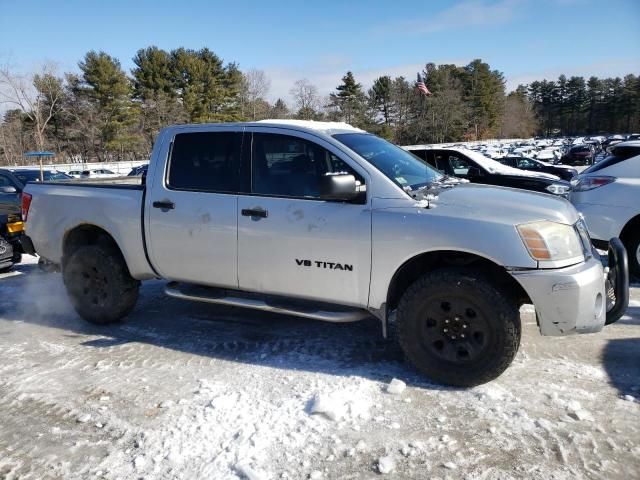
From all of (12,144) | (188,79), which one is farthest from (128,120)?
(12,144)

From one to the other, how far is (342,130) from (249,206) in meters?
1.06

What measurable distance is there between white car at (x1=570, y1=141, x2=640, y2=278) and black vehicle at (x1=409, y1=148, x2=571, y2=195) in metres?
2.16

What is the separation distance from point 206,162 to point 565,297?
3.04 m

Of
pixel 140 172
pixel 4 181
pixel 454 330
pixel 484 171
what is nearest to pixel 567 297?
pixel 454 330

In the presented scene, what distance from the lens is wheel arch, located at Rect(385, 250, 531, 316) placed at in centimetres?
354

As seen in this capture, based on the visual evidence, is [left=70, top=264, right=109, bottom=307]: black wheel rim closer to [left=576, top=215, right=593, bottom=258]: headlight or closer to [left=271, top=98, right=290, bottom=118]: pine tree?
[left=576, top=215, right=593, bottom=258]: headlight

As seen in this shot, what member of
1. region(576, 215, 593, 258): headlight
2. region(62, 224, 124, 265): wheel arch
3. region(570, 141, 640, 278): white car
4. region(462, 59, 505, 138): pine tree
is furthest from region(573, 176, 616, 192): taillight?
region(462, 59, 505, 138): pine tree

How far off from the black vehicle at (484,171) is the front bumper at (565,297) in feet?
17.3

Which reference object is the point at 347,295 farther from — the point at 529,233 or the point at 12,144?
the point at 12,144

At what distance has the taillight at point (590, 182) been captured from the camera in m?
6.14

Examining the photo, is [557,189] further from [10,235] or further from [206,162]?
[10,235]

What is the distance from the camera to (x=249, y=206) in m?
4.07

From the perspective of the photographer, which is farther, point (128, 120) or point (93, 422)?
point (128, 120)

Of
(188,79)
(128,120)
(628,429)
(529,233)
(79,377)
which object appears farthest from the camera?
(188,79)
